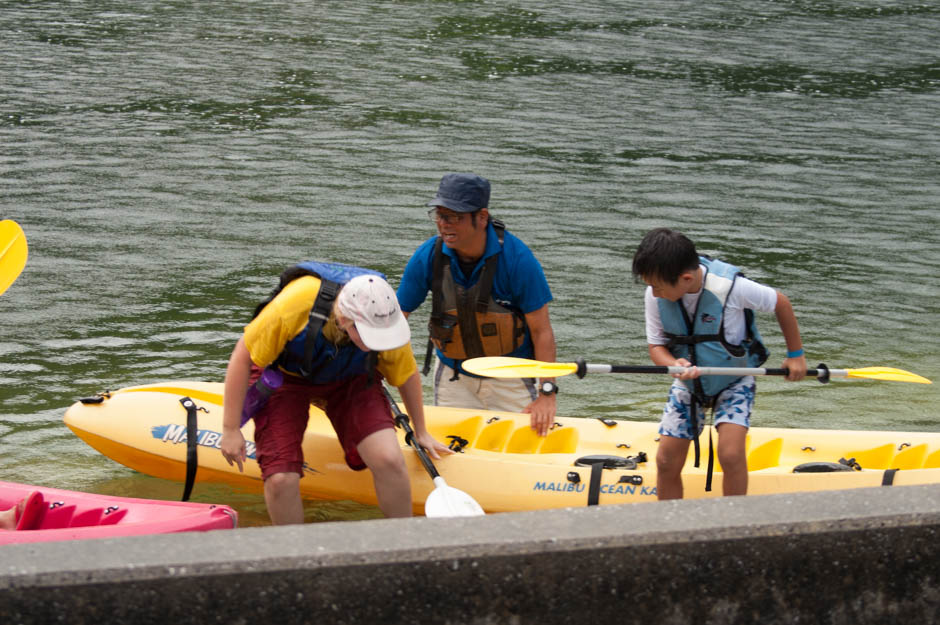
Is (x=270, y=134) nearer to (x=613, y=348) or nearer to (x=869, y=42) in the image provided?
(x=613, y=348)

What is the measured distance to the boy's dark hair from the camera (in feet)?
13.9

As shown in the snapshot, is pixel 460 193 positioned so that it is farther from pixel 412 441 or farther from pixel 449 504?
pixel 449 504

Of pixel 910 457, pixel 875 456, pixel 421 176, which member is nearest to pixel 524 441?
pixel 875 456

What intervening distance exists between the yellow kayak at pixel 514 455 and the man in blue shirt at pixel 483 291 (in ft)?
0.94

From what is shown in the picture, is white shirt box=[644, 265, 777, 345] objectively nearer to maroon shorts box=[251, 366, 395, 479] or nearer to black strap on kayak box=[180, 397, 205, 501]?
maroon shorts box=[251, 366, 395, 479]

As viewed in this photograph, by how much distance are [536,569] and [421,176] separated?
988 centimetres

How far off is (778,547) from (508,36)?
2005 centimetres

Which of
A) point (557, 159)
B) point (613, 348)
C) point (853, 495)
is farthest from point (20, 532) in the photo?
point (557, 159)

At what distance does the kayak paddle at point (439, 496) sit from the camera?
4332mm

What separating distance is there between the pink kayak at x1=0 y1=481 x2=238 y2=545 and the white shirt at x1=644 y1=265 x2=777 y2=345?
1830 mm

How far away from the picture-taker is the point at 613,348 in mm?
7797

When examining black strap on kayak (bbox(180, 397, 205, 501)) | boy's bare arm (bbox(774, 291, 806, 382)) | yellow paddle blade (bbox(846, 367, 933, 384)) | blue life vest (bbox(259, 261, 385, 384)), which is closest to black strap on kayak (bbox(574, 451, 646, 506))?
boy's bare arm (bbox(774, 291, 806, 382))

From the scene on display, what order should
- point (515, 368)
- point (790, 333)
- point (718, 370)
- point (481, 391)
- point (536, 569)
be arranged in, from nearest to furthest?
point (536, 569)
point (718, 370)
point (790, 333)
point (515, 368)
point (481, 391)

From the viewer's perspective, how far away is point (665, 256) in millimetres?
4254
